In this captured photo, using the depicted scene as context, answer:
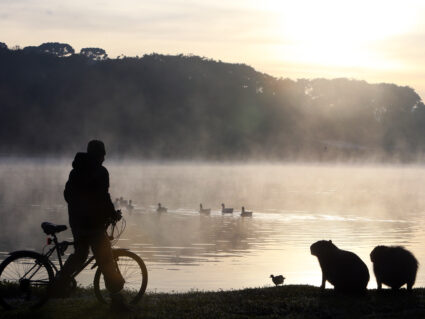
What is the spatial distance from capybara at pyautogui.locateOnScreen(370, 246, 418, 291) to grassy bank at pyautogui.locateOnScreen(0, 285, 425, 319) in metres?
0.27

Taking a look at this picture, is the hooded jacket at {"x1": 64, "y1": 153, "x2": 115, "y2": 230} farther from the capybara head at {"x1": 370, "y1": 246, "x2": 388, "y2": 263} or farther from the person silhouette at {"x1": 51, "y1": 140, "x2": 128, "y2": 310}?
the capybara head at {"x1": 370, "y1": 246, "x2": 388, "y2": 263}

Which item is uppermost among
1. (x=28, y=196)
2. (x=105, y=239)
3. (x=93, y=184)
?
(x=93, y=184)

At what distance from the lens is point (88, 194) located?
541 inches

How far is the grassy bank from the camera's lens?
1397 cm

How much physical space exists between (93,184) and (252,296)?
4.59 meters

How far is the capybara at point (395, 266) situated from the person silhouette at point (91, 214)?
5937 mm

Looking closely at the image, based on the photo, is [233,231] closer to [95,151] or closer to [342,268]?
[342,268]

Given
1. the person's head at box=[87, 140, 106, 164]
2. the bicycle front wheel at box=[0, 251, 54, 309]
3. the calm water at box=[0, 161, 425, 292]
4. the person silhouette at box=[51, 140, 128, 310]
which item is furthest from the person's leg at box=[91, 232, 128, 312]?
the calm water at box=[0, 161, 425, 292]

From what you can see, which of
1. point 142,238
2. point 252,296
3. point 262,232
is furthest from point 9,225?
point 252,296

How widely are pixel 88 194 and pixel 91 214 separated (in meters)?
0.37

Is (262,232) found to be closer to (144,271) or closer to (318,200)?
(144,271)

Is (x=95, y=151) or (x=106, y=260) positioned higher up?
(x=95, y=151)

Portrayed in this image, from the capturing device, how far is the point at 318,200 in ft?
294

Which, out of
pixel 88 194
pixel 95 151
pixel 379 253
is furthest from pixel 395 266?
pixel 95 151
